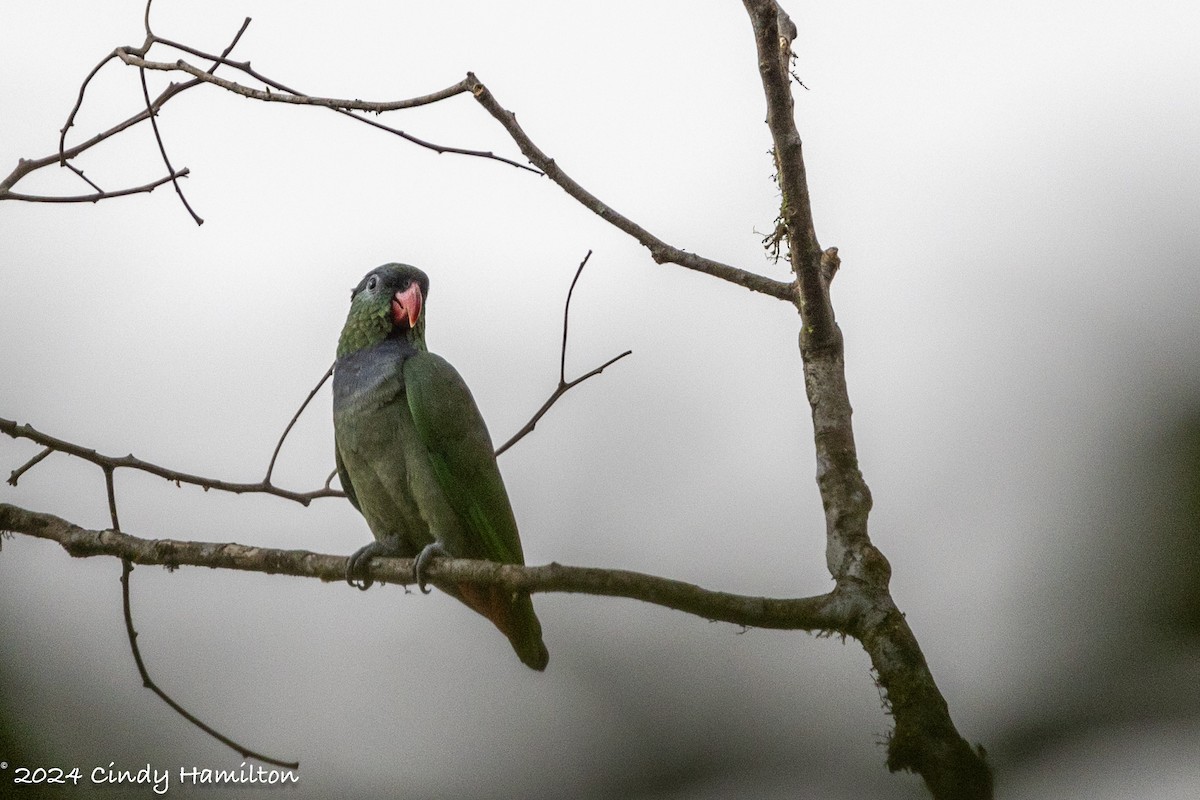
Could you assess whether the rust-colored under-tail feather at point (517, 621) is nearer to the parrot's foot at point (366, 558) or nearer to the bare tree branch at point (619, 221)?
the parrot's foot at point (366, 558)

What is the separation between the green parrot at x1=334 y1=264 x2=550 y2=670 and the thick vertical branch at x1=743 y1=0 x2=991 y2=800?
4.51 ft

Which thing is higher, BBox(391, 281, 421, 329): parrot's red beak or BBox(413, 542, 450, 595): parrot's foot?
BBox(391, 281, 421, 329): parrot's red beak

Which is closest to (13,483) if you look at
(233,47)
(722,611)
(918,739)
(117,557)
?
(117,557)

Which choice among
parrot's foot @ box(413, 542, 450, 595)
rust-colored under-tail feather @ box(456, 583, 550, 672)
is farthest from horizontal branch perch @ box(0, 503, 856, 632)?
rust-colored under-tail feather @ box(456, 583, 550, 672)

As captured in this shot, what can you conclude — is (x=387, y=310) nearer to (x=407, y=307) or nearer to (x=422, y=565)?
(x=407, y=307)

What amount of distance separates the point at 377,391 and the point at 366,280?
0.70 metres

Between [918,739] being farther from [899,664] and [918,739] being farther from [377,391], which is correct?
[377,391]

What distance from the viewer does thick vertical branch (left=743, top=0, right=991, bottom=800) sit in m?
1.96

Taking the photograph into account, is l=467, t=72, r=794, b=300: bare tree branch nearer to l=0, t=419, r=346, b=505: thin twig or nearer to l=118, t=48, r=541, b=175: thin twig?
l=118, t=48, r=541, b=175: thin twig

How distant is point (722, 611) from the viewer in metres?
2.10

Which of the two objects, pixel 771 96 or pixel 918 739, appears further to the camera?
pixel 771 96

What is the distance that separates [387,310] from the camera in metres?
4.20

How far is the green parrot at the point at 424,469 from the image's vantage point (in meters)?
3.73

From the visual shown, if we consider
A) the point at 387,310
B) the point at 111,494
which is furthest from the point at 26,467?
the point at 387,310
